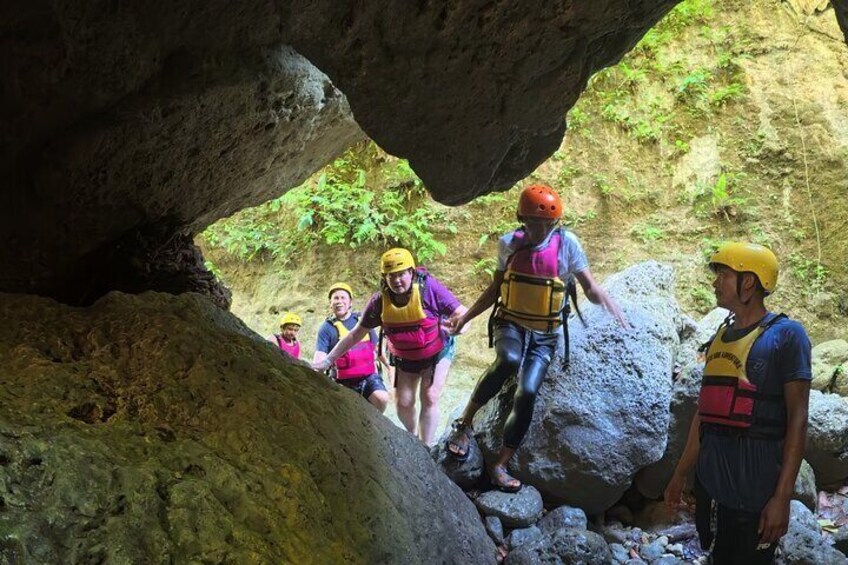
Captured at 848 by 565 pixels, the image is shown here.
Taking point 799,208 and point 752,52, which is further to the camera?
point 752,52

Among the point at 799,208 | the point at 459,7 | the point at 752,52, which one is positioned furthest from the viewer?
the point at 752,52

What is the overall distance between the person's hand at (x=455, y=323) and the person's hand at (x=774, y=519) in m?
2.93

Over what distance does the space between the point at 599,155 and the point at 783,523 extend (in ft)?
28.8

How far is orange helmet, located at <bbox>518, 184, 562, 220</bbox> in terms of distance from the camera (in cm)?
488

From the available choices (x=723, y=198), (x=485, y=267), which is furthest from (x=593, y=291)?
(x=723, y=198)

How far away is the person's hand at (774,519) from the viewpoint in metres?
2.96

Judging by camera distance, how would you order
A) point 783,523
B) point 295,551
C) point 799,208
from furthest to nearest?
1. point 799,208
2. point 783,523
3. point 295,551

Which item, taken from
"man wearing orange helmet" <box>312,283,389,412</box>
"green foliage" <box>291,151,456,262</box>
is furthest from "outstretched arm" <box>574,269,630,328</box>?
"green foliage" <box>291,151,456,262</box>

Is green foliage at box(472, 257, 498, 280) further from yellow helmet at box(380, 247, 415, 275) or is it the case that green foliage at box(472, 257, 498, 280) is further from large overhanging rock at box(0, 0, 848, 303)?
large overhanging rock at box(0, 0, 848, 303)

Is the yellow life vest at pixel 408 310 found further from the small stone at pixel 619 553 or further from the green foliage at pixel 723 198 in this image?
the green foliage at pixel 723 198

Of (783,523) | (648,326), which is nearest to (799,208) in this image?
(648,326)

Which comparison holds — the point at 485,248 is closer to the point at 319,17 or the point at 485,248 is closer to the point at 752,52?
the point at 752,52

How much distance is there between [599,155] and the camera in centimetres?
1097

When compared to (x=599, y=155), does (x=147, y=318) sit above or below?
below
